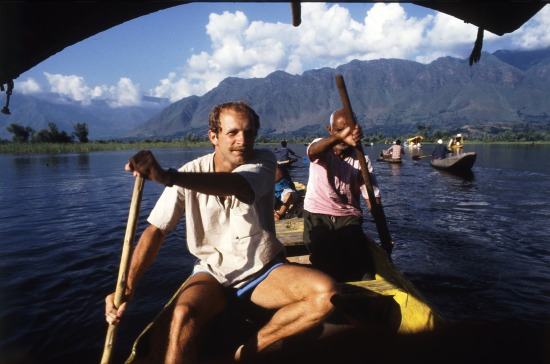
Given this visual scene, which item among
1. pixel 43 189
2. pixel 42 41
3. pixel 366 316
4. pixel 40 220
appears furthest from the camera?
pixel 43 189

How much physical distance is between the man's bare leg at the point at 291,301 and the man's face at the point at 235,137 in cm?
92

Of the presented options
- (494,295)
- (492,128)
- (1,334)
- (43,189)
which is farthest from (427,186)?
(492,128)

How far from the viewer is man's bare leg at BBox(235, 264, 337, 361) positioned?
2.36 metres

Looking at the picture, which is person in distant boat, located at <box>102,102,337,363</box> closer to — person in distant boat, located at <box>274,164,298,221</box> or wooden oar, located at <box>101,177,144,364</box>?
wooden oar, located at <box>101,177,144,364</box>

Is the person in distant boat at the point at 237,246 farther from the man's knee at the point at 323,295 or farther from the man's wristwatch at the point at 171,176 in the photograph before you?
the man's wristwatch at the point at 171,176

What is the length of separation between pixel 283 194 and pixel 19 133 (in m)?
75.3

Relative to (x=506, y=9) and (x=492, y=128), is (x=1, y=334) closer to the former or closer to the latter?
(x=506, y=9)

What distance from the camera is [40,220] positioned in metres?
11.5

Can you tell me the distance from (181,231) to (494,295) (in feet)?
25.4

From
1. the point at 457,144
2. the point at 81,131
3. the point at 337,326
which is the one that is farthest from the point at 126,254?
the point at 81,131

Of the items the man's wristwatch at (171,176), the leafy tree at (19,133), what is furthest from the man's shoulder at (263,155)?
the leafy tree at (19,133)

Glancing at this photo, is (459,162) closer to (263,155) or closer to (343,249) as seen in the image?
(343,249)

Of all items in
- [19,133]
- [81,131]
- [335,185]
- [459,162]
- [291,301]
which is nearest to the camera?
[291,301]

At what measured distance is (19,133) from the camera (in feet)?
213
